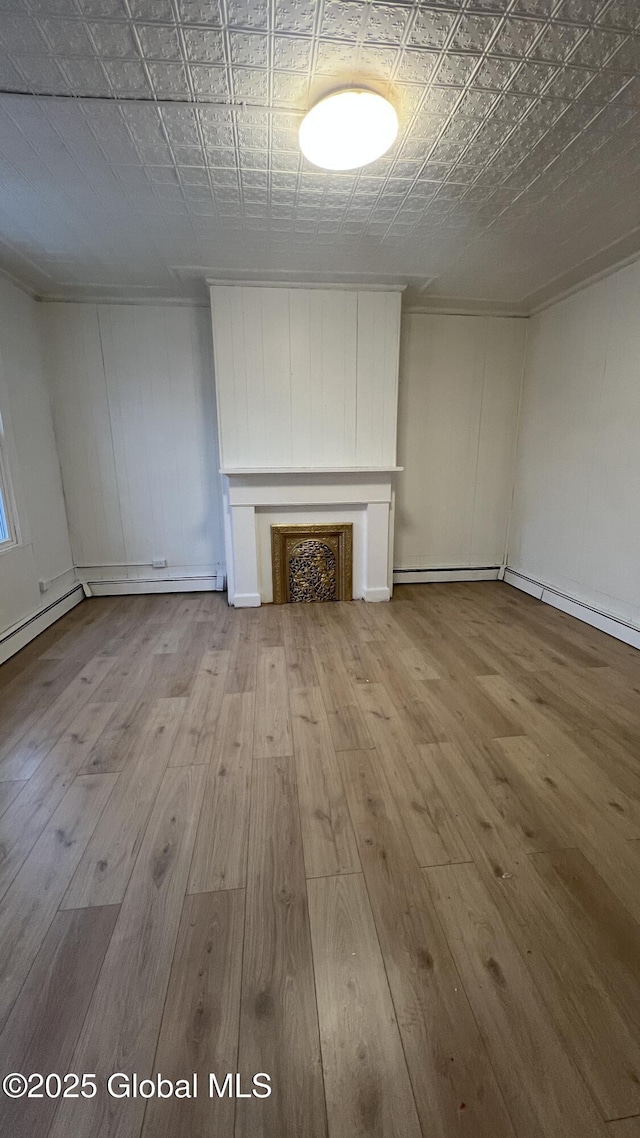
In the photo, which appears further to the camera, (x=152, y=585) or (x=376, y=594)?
(x=152, y=585)

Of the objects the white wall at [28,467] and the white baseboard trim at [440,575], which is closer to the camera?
the white wall at [28,467]

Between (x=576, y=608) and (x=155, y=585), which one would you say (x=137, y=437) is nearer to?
(x=155, y=585)

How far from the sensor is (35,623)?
3.07 meters

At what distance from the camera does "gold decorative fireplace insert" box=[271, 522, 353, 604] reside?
3.61 metres

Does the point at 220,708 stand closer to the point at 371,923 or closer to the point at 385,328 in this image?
the point at 371,923

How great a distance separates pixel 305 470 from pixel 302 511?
0.36 m

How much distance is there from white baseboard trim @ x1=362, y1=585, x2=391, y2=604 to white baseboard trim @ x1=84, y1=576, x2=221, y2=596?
4.59 feet

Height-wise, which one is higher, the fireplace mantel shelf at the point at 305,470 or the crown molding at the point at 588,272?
the crown molding at the point at 588,272

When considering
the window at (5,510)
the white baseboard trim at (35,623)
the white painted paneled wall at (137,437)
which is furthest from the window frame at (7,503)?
the white painted paneled wall at (137,437)

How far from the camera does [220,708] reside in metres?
2.17

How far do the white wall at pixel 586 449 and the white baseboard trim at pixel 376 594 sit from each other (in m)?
1.36

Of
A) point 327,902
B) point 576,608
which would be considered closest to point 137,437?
point 327,902

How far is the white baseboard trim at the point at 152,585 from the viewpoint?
3.91 meters

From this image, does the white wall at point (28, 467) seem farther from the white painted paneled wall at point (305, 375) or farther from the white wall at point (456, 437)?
the white wall at point (456, 437)
